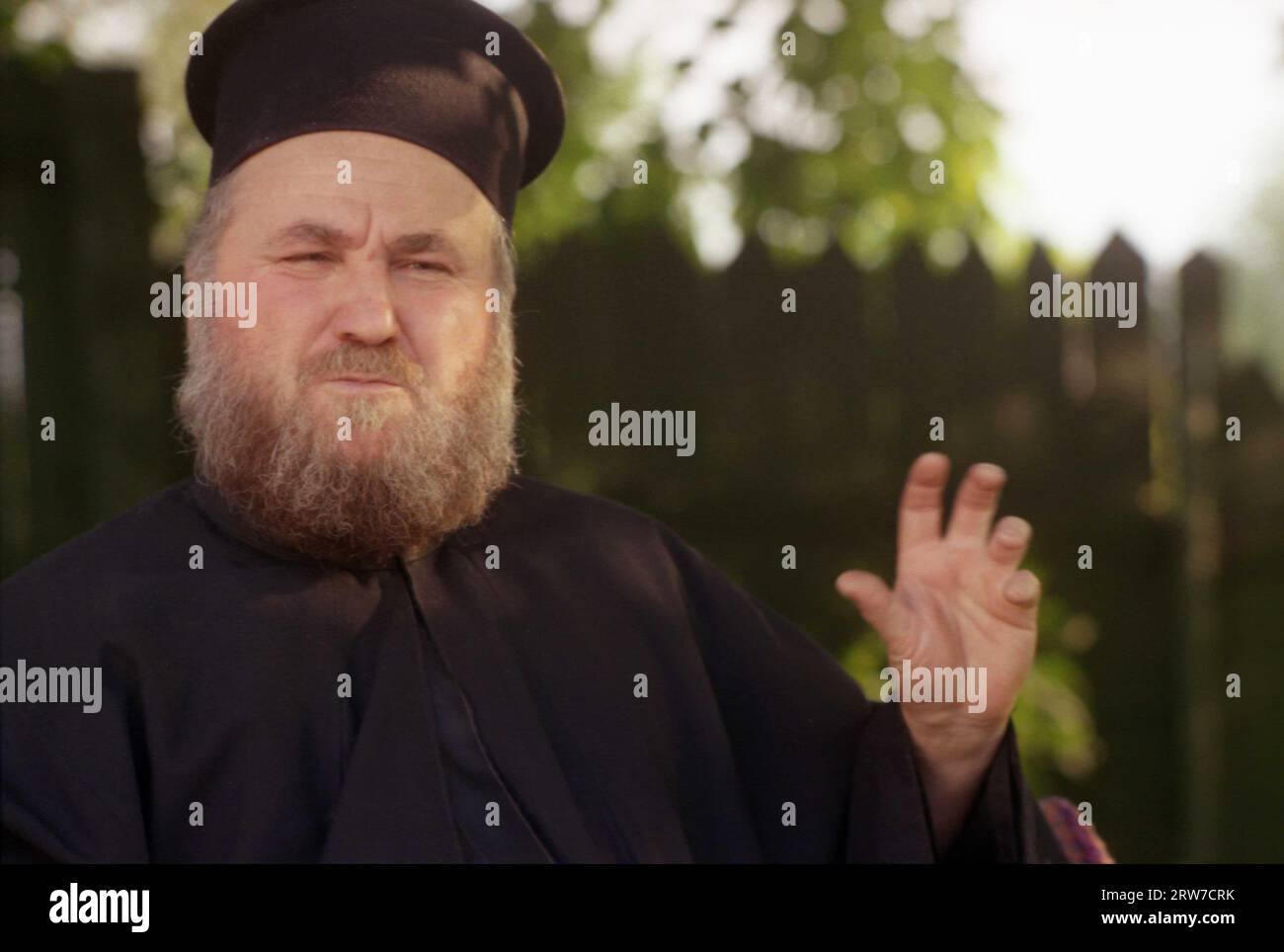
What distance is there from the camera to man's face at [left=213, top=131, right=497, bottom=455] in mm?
2557

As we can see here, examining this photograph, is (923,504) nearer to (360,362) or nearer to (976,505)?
(976,505)

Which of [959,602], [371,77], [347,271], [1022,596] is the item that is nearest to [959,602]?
[959,602]

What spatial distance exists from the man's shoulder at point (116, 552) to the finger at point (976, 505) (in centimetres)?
145

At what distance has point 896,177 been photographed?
3961 millimetres

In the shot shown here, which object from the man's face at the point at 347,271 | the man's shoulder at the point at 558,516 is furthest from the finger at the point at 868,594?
the man's face at the point at 347,271

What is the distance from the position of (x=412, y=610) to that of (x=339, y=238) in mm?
713

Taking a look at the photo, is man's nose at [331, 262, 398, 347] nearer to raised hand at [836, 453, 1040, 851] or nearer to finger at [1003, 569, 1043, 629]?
raised hand at [836, 453, 1040, 851]

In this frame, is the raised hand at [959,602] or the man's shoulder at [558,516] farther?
the man's shoulder at [558,516]

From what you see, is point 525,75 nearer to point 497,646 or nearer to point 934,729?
point 497,646

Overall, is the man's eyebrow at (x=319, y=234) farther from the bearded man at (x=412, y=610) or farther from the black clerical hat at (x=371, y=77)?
the black clerical hat at (x=371, y=77)

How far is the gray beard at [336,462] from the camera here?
2564mm

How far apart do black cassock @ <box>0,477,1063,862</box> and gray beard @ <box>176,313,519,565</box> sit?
50mm

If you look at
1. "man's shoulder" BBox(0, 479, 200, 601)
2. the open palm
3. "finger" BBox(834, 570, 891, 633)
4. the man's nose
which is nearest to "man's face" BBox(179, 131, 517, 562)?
the man's nose

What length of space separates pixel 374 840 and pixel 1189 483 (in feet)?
9.77
